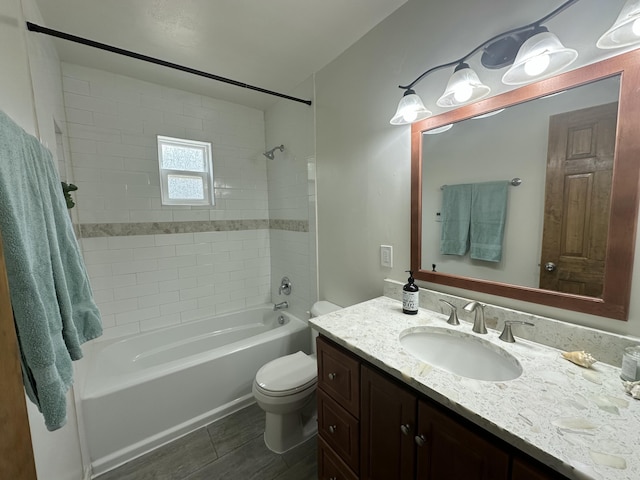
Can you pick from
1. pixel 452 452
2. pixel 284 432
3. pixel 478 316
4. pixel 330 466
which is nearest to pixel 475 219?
pixel 478 316

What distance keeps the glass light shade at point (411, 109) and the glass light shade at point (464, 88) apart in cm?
11

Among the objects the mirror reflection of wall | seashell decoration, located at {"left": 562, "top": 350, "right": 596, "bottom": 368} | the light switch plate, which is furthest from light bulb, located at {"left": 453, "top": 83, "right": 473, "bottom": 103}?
seashell decoration, located at {"left": 562, "top": 350, "right": 596, "bottom": 368}

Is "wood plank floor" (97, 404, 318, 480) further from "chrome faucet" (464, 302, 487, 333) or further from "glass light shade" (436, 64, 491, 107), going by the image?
"glass light shade" (436, 64, 491, 107)

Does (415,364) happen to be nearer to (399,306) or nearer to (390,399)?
(390,399)

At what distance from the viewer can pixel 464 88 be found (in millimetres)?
1050

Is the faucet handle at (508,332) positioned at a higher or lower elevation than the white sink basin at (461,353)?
higher

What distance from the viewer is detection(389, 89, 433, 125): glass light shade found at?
1.23 meters

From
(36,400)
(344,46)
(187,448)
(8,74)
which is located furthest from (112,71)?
(187,448)

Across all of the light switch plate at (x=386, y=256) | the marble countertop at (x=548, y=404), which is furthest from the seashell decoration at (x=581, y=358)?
the light switch plate at (x=386, y=256)

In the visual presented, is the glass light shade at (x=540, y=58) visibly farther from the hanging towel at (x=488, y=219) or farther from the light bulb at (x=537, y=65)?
the hanging towel at (x=488, y=219)

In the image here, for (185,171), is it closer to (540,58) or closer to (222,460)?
(222,460)

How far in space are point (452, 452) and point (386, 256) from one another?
0.99 metres

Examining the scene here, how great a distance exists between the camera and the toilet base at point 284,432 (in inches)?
62.7

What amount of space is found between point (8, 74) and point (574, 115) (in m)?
1.88
